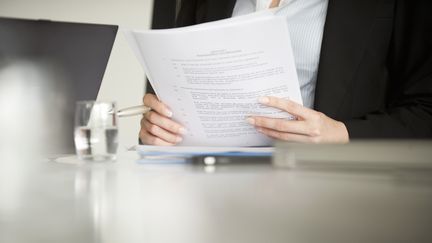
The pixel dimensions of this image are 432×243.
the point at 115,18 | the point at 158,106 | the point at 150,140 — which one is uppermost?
the point at 115,18

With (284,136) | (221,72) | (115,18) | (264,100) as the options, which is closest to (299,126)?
(284,136)

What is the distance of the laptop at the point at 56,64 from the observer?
112cm

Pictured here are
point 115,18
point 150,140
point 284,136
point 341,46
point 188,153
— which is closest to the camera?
point 188,153

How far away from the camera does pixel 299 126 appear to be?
1140 millimetres

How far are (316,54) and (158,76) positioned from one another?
0.61m

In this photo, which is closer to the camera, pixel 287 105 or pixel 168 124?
pixel 287 105

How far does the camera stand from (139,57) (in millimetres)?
1097

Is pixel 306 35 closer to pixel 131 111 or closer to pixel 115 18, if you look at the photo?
pixel 131 111

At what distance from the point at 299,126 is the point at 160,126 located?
314 millimetres

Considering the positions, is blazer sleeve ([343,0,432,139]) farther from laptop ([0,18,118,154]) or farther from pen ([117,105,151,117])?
laptop ([0,18,118,154])

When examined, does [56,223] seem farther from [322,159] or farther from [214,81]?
[214,81]

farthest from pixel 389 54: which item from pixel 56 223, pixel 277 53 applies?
pixel 56 223

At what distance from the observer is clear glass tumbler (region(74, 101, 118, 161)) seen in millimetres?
1031

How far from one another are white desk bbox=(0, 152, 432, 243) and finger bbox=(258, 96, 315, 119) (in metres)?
0.45
